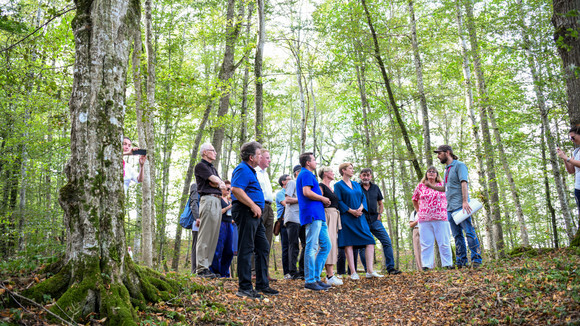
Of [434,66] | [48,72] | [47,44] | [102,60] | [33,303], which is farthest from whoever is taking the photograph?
[434,66]

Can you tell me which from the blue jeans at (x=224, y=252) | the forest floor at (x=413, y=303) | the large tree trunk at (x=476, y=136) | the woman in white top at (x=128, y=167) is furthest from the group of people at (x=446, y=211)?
the woman in white top at (x=128, y=167)

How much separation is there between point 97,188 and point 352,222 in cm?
476

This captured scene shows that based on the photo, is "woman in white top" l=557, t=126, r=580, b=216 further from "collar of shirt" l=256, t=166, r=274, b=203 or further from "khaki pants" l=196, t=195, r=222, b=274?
"khaki pants" l=196, t=195, r=222, b=274

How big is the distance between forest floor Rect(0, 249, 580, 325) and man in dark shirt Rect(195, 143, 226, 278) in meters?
0.64

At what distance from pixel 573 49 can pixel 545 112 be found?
208 inches

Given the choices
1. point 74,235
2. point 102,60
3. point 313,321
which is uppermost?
point 102,60

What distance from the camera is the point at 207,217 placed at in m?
6.06

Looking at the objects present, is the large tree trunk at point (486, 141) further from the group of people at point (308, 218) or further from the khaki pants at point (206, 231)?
the khaki pants at point (206, 231)

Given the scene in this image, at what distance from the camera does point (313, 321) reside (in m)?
4.43

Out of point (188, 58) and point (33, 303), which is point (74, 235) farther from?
point (188, 58)

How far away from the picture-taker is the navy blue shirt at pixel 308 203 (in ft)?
19.0

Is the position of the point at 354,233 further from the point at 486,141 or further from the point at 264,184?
the point at 486,141

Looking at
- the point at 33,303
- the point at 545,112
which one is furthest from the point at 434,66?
the point at 33,303

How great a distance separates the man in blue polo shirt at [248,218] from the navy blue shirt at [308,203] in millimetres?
942
